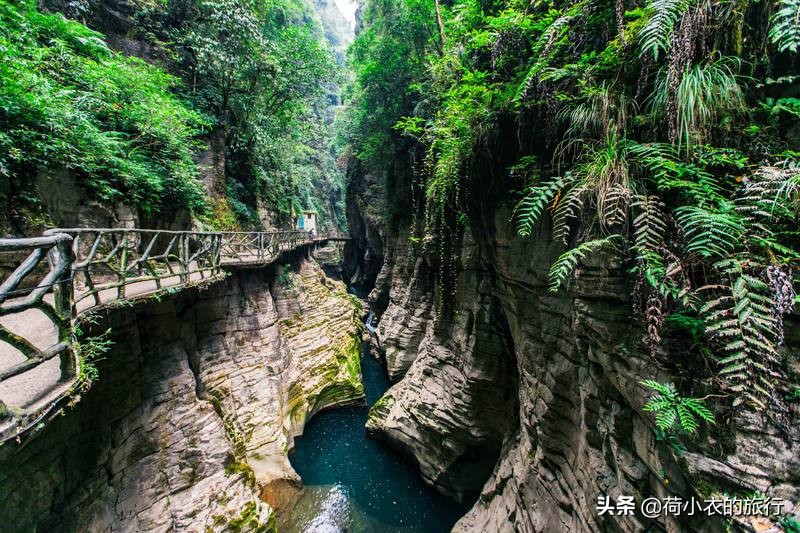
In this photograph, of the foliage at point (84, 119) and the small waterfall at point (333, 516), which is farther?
the small waterfall at point (333, 516)

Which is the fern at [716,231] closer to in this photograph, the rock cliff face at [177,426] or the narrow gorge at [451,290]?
the narrow gorge at [451,290]

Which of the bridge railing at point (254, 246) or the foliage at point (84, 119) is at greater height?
the foliage at point (84, 119)

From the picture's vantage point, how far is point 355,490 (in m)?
9.26

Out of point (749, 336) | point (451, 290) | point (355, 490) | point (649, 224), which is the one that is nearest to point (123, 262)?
point (649, 224)

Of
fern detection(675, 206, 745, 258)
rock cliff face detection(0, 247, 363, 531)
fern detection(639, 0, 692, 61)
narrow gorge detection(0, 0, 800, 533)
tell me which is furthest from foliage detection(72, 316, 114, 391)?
fern detection(639, 0, 692, 61)

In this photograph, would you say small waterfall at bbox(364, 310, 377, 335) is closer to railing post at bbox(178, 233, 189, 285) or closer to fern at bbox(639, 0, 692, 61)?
railing post at bbox(178, 233, 189, 285)

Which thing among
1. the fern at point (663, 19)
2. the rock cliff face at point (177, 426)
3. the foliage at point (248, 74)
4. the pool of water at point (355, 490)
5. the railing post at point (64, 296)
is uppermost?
the foliage at point (248, 74)

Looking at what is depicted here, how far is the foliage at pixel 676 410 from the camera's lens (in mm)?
2230

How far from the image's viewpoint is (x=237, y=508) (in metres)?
6.11

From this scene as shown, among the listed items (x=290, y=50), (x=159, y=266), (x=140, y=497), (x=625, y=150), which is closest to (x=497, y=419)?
(x=625, y=150)

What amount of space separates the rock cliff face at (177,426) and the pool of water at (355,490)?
97 centimetres

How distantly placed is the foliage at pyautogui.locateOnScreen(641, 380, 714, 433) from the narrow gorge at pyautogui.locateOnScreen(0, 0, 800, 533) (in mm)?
27

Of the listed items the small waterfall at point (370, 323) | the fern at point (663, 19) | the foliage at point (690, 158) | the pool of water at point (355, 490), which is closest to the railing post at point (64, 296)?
the foliage at point (690, 158)

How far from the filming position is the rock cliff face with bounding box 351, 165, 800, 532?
2.23 metres
